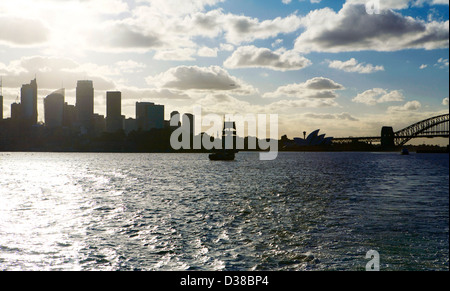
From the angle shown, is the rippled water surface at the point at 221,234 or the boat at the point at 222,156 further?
the boat at the point at 222,156

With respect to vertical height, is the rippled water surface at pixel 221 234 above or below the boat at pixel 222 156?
below

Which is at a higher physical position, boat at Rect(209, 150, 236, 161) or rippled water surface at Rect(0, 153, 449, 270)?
boat at Rect(209, 150, 236, 161)

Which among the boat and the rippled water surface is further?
the boat

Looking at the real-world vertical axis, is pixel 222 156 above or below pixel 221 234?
above

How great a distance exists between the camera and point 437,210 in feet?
124

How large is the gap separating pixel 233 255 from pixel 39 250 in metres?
11.1

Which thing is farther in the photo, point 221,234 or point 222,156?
point 222,156

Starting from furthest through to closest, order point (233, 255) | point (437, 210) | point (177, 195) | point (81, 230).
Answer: point (177, 195), point (437, 210), point (81, 230), point (233, 255)
